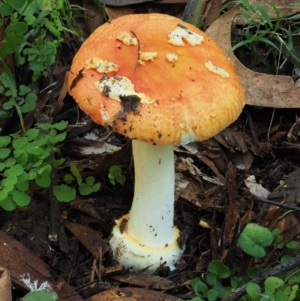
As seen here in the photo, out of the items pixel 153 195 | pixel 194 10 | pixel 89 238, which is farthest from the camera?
pixel 194 10

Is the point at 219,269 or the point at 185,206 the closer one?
the point at 219,269

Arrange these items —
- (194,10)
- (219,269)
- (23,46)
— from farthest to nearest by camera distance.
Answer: (194,10) < (23,46) < (219,269)

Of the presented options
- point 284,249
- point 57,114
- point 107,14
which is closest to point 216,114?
point 284,249

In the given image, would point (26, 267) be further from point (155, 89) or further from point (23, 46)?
point (23, 46)

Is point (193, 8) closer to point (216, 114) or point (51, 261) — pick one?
point (216, 114)

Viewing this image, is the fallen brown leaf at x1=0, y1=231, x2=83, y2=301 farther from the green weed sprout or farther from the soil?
the green weed sprout

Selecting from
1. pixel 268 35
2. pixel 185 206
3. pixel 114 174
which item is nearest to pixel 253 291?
pixel 185 206
